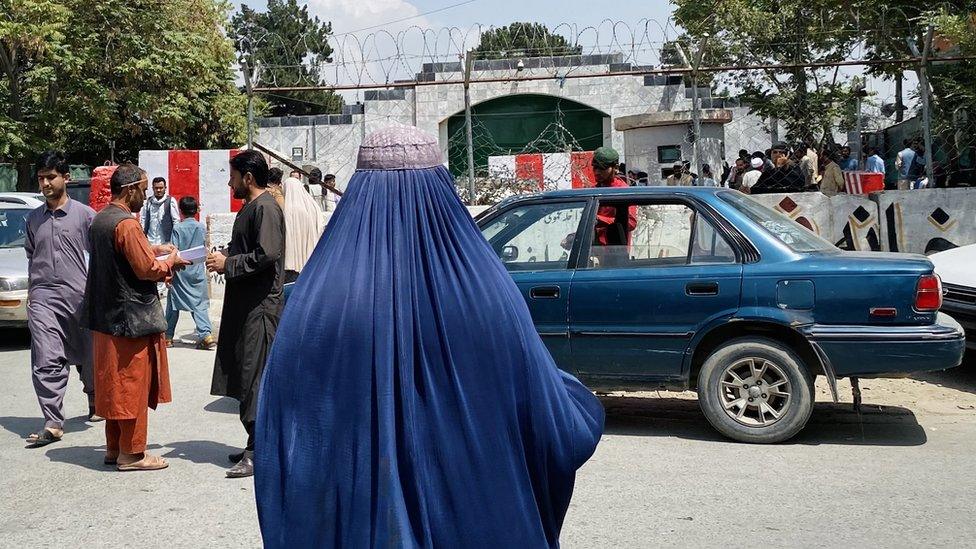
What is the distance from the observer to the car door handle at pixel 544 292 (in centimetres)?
684

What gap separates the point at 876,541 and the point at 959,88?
29.6ft

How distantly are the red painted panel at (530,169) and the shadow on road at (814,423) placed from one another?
21.7 feet

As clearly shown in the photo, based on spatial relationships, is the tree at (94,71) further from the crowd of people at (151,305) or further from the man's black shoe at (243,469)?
the man's black shoe at (243,469)

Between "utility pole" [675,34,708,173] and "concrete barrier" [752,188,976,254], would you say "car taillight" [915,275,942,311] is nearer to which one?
"utility pole" [675,34,708,173]

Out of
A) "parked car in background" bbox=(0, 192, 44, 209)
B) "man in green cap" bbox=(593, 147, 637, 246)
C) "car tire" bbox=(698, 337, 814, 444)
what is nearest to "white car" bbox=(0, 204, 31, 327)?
"parked car in background" bbox=(0, 192, 44, 209)

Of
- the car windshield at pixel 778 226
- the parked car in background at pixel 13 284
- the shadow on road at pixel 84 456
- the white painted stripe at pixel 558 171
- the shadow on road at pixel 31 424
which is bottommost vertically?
the shadow on road at pixel 84 456

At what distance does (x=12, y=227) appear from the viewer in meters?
12.5

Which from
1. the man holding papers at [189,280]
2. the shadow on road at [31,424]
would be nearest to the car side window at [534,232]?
the shadow on road at [31,424]

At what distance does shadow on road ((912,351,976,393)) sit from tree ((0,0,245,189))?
18.7 meters

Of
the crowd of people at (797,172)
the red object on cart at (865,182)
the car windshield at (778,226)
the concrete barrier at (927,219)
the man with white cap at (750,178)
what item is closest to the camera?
the car windshield at (778,226)

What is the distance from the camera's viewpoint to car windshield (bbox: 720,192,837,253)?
264 inches

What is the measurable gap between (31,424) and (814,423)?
19.3ft

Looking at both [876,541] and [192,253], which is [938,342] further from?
[192,253]

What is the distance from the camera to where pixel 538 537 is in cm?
261
